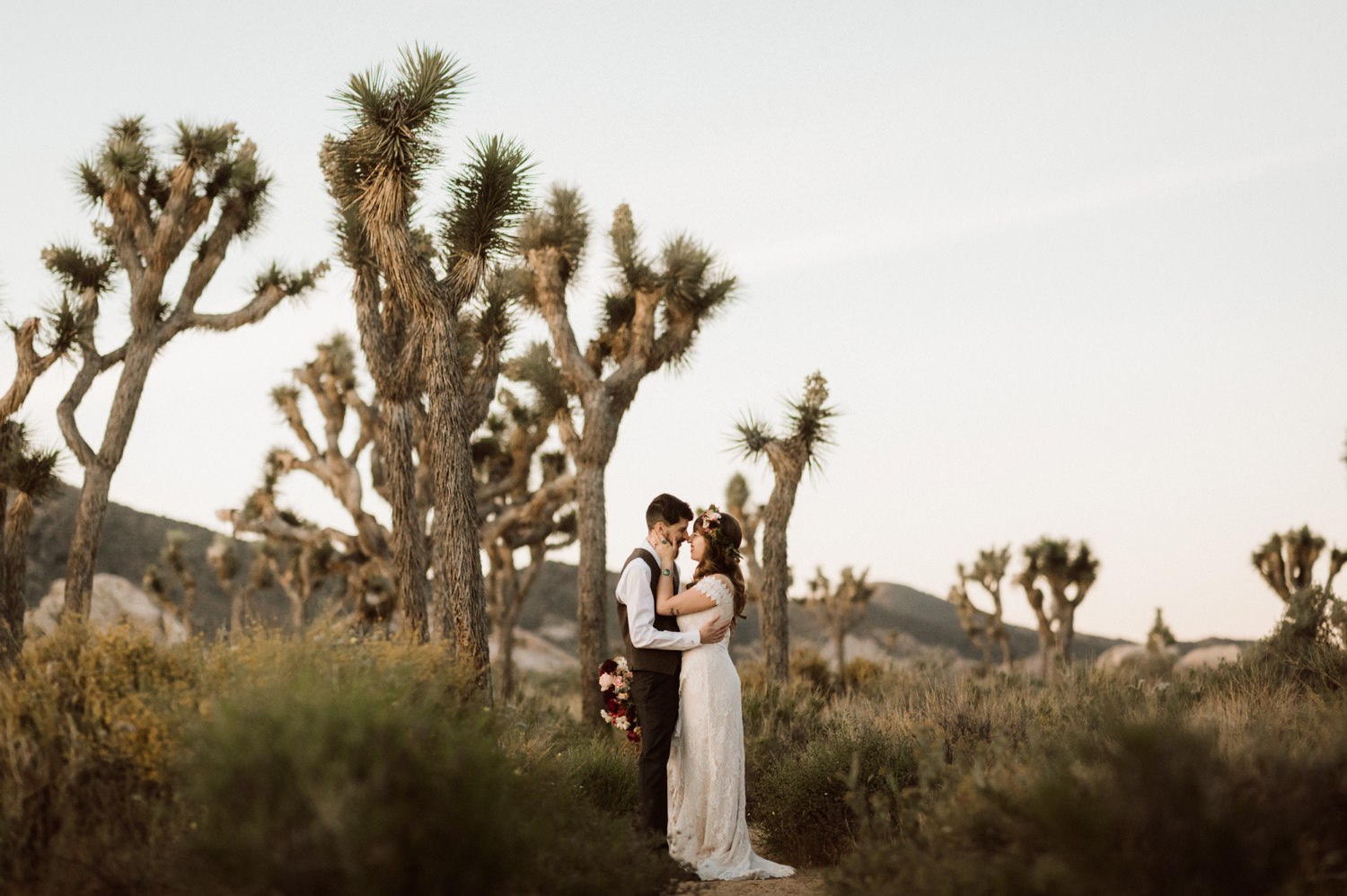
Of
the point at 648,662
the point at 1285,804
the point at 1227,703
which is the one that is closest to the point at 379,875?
the point at 1285,804

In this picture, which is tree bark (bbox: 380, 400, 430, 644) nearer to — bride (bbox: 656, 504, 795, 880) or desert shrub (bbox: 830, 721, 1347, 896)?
bride (bbox: 656, 504, 795, 880)

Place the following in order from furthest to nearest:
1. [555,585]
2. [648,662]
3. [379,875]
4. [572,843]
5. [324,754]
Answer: [555,585] < [648,662] < [572,843] < [324,754] < [379,875]

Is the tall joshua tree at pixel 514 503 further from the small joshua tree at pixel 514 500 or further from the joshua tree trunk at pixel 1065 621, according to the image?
the joshua tree trunk at pixel 1065 621

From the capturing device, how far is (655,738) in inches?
298

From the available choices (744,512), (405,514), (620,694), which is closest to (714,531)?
(620,694)

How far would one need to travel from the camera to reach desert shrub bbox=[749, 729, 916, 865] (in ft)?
26.7

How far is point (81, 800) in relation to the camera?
506 centimetres

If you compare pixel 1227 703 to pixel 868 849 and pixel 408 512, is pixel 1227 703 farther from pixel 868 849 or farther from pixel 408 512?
pixel 408 512

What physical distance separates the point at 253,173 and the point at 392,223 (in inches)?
295

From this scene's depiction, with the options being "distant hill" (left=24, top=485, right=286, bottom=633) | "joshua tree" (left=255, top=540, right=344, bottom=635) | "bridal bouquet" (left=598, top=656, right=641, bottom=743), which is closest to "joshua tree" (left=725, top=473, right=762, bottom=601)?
"joshua tree" (left=255, top=540, right=344, bottom=635)

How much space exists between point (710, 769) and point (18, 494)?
13264 mm

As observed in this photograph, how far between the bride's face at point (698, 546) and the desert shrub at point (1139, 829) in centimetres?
281

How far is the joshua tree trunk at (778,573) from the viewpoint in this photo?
637 inches

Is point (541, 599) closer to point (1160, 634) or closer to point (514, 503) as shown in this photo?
point (1160, 634)
